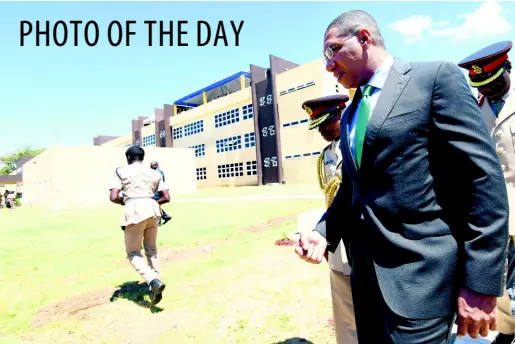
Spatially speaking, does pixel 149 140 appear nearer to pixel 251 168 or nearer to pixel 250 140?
pixel 250 140

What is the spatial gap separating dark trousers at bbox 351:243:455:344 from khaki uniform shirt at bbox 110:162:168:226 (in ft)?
11.0

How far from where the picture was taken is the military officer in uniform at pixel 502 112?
2432 millimetres

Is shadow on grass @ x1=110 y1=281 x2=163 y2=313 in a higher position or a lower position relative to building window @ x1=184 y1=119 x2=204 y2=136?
lower

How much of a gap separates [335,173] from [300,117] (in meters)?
29.9

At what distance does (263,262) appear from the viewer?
578 centimetres

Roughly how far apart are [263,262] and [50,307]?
337cm

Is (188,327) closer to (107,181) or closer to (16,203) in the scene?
(107,181)

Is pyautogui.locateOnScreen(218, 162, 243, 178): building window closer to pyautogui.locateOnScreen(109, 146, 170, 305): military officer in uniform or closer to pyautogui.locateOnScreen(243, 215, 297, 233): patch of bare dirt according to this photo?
pyautogui.locateOnScreen(243, 215, 297, 233): patch of bare dirt

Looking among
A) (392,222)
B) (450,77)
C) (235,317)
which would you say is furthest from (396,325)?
(235,317)

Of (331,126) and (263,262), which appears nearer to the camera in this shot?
(331,126)

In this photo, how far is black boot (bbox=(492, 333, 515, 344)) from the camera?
2492 millimetres

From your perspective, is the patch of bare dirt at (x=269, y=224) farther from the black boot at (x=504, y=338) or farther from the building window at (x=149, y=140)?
the building window at (x=149, y=140)

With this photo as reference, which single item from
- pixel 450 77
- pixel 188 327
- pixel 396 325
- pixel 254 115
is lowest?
pixel 188 327

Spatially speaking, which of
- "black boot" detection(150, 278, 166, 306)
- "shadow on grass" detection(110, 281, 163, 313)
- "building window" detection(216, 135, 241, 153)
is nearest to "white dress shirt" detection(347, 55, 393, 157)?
"black boot" detection(150, 278, 166, 306)
